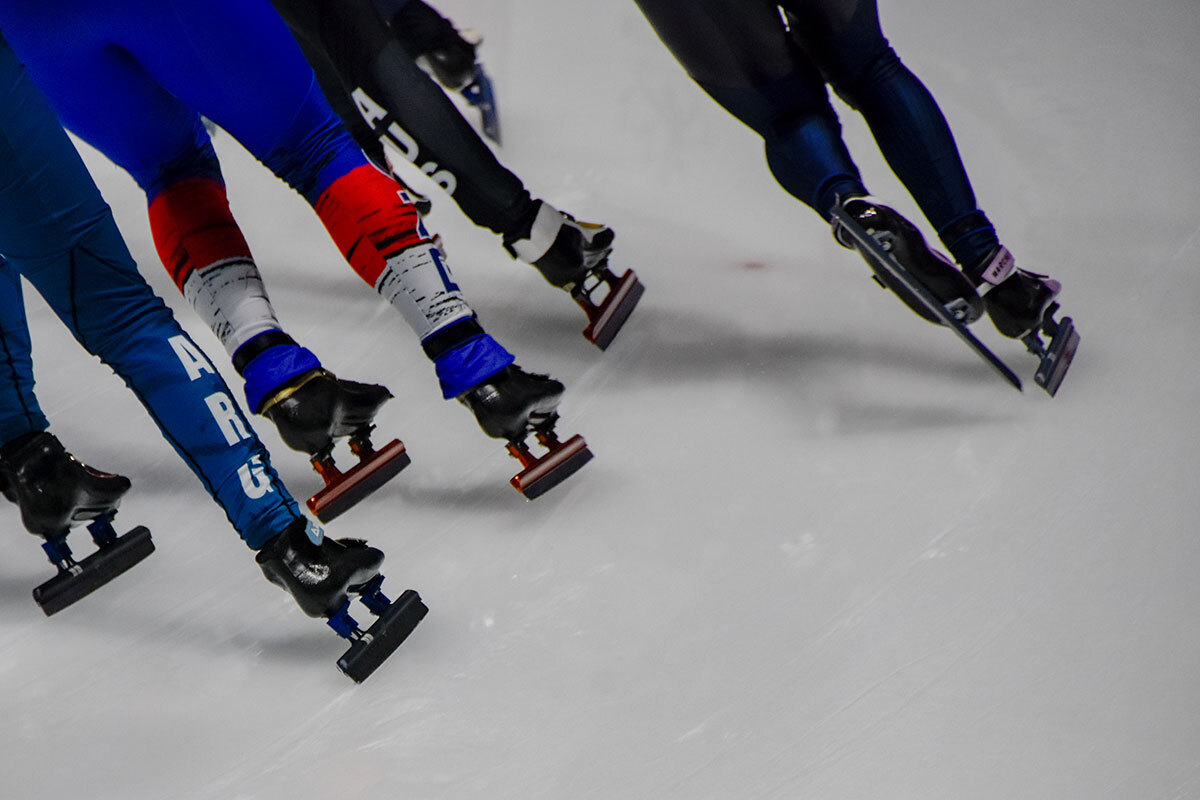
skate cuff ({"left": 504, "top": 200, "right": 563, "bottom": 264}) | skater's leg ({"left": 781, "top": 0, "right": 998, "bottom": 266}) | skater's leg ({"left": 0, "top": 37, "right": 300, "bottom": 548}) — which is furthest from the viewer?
skate cuff ({"left": 504, "top": 200, "right": 563, "bottom": 264})

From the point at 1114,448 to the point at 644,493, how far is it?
672mm

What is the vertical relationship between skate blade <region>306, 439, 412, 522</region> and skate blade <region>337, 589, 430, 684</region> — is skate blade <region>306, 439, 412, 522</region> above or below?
above

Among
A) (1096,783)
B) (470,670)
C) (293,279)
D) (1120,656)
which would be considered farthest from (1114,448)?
(293,279)

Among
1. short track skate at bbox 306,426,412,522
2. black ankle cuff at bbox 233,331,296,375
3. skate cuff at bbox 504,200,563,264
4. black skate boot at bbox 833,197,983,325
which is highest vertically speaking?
black ankle cuff at bbox 233,331,296,375

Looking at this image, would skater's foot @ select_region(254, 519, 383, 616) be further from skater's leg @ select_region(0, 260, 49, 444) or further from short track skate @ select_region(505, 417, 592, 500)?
skater's leg @ select_region(0, 260, 49, 444)

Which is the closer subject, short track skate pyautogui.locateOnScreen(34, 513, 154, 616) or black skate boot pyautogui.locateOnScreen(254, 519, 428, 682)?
→ black skate boot pyautogui.locateOnScreen(254, 519, 428, 682)

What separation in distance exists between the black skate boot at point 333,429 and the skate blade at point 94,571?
0.84 feet

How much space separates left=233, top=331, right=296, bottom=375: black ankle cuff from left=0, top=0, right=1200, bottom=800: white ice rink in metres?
0.32

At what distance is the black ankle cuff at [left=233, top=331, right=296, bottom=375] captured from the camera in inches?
68.5

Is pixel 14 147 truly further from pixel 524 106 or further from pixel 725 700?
pixel 524 106

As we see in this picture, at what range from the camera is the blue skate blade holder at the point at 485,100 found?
2928 millimetres

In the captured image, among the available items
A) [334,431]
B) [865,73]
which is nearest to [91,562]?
[334,431]

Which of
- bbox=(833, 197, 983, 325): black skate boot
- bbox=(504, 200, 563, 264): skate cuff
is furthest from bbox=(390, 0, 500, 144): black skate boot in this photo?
bbox=(833, 197, 983, 325): black skate boot

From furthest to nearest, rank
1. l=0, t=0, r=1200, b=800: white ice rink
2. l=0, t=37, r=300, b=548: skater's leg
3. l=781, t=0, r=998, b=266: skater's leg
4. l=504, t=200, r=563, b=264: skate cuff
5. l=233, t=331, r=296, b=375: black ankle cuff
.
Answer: l=504, t=200, r=563, b=264: skate cuff, l=781, t=0, r=998, b=266: skater's leg, l=233, t=331, r=296, b=375: black ankle cuff, l=0, t=37, r=300, b=548: skater's leg, l=0, t=0, r=1200, b=800: white ice rink
